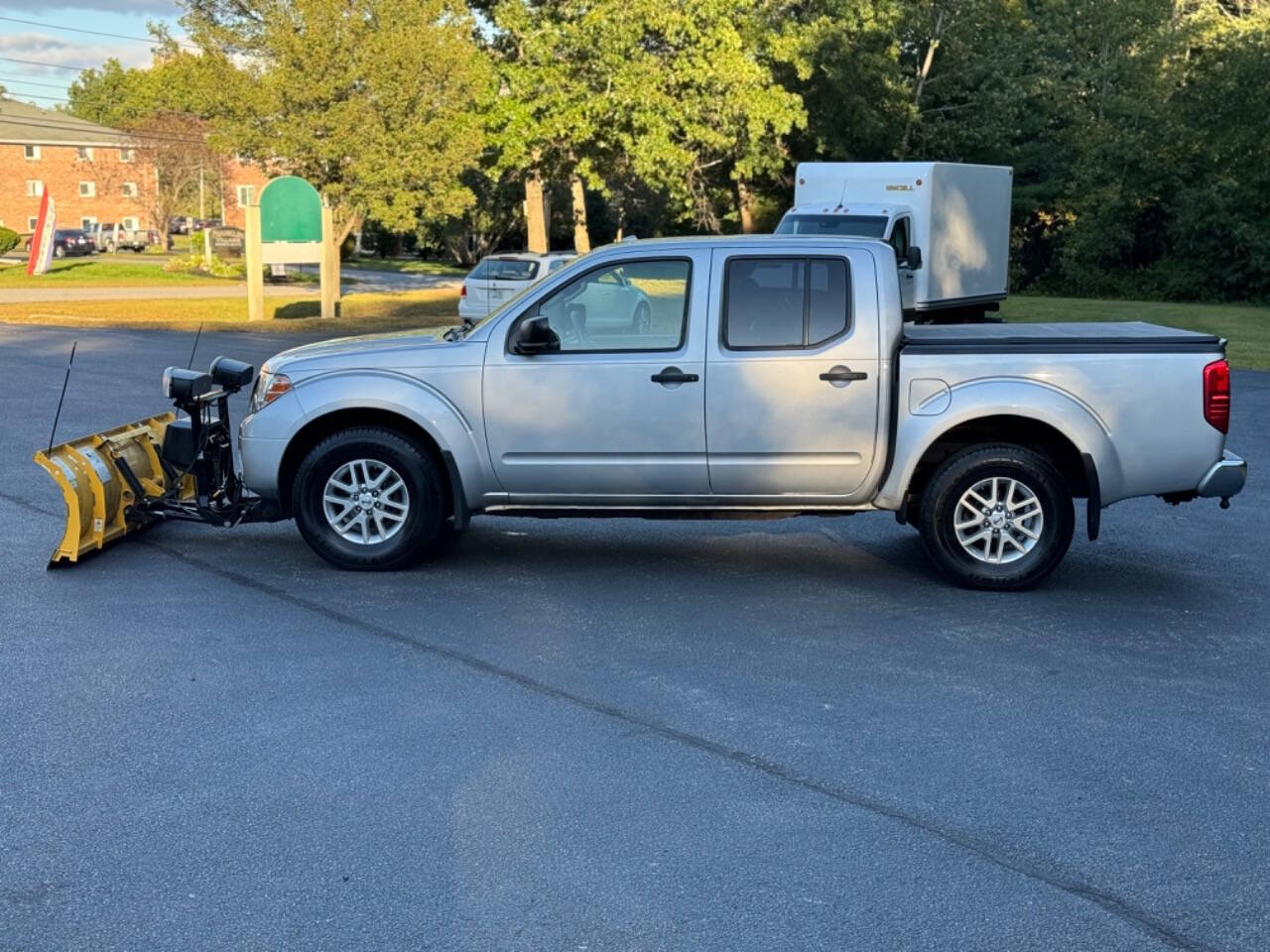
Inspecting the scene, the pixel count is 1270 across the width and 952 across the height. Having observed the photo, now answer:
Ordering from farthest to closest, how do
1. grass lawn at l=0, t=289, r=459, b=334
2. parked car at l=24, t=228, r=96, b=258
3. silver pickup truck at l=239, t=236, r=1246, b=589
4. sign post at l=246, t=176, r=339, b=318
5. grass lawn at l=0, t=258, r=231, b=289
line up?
parked car at l=24, t=228, r=96, b=258
grass lawn at l=0, t=258, r=231, b=289
sign post at l=246, t=176, r=339, b=318
grass lawn at l=0, t=289, r=459, b=334
silver pickup truck at l=239, t=236, r=1246, b=589

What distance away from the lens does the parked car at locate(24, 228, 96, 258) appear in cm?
6172

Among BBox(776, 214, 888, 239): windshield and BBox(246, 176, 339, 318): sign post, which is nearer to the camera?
BBox(776, 214, 888, 239): windshield

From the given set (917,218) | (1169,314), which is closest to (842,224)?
(917,218)

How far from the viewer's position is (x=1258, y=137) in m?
39.0

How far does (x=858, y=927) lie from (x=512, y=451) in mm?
4583

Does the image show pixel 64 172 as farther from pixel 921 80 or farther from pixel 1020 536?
pixel 1020 536

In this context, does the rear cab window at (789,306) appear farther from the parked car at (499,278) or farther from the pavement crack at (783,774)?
the parked car at (499,278)

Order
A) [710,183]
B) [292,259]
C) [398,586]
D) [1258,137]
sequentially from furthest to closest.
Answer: [710,183]
[1258,137]
[292,259]
[398,586]

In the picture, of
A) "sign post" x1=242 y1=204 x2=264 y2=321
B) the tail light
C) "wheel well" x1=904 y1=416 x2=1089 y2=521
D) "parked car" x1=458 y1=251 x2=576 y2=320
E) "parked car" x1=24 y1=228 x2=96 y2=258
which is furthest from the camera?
"parked car" x1=24 y1=228 x2=96 y2=258

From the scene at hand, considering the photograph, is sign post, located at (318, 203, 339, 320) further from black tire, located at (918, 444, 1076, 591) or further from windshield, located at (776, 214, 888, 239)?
black tire, located at (918, 444, 1076, 591)

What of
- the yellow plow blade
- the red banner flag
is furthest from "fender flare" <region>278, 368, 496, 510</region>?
the red banner flag

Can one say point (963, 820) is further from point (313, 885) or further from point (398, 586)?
point (398, 586)

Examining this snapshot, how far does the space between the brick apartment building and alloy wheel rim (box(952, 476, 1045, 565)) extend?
77.5m

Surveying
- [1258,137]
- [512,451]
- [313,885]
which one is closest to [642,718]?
[313,885]
